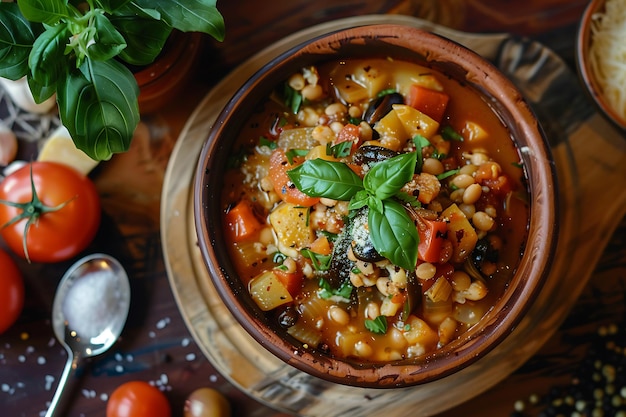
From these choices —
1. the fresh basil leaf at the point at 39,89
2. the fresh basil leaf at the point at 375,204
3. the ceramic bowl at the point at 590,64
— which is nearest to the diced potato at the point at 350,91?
the fresh basil leaf at the point at 375,204

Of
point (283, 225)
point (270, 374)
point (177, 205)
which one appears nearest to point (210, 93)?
point (177, 205)

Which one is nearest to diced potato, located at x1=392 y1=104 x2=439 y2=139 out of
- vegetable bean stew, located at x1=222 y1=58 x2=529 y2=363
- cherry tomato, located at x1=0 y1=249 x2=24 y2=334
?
vegetable bean stew, located at x1=222 y1=58 x2=529 y2=363

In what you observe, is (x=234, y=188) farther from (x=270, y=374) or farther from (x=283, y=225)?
(x=270, y=374)

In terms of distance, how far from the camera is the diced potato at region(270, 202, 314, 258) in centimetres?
267

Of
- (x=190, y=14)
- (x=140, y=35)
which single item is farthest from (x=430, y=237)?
(x=140, y=35)

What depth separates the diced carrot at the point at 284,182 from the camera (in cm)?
263

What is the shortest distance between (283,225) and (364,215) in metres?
0.38

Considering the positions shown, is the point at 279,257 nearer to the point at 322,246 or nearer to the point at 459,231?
the point at 322,246

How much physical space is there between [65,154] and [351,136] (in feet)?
4.53

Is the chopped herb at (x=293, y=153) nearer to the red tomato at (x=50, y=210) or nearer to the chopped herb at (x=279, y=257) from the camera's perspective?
the chopped herb at (x=279, y=257)

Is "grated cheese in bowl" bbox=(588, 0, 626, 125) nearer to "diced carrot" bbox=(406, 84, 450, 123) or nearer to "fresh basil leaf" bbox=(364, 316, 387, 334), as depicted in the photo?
"diced carrot" bbox=(406, 84, 450, 123)

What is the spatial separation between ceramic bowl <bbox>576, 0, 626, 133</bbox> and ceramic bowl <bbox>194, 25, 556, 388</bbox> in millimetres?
513

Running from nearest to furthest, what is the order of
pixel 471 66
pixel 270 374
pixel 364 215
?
pixel 364 215, pixel 471 66, pixel 270 374

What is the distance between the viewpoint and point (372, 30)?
2.70 metres
